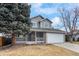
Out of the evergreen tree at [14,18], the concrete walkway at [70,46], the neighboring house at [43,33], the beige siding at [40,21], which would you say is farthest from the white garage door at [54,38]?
the evergreen tree at [14,18]

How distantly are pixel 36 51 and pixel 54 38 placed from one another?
60 cm

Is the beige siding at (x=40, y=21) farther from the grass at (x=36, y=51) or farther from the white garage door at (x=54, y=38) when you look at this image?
the grass at (x=36, y=51)

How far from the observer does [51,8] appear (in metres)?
6.19

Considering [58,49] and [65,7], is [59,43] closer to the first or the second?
[58,49]

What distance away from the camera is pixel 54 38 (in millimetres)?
6312

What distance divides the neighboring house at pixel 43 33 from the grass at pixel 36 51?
0.16m

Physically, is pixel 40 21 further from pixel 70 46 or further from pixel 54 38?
pixel 70 46

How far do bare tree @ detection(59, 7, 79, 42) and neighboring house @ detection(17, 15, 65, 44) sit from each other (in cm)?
21

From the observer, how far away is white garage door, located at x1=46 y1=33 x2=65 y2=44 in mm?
6262

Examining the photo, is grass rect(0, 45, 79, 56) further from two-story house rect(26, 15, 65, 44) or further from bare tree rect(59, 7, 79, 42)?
bare tree rect(59, 7, 79, 42)

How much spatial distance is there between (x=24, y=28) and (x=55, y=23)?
87 cm

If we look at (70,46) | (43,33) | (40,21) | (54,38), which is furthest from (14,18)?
(70,46)

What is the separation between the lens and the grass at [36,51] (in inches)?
241

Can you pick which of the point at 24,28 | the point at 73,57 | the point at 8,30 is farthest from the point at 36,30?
the point at 73,57
